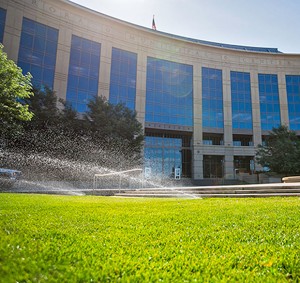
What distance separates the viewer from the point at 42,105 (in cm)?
2266

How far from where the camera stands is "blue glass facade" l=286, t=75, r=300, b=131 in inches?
1626

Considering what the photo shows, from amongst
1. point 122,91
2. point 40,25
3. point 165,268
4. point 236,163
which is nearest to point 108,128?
point 122,91

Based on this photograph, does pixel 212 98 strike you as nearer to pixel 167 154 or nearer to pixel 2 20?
pixel 167 154

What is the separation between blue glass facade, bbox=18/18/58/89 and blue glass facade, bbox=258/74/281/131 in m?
34.8

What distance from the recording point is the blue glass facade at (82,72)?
31547 mm

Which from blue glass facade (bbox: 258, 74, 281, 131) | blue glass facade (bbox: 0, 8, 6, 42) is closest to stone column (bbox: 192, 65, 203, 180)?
blue glass facade (bbox: 258, 74, 281, 131)

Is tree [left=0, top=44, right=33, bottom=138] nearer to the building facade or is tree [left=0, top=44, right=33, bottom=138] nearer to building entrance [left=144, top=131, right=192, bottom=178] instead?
the building facade

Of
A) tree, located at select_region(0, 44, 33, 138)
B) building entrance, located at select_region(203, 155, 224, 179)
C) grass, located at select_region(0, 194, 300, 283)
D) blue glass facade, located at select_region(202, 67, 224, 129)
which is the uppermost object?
blue glass facade, located at select_region(202, 67, 224, 129)

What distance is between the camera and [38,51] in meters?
29.6

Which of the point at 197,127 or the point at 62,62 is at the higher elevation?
the point at 62,62

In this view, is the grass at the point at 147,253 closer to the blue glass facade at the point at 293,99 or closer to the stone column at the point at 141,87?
the stone column at the point at 141,87

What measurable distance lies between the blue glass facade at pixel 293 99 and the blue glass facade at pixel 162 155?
69.5 ft

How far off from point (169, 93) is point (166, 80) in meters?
2.25

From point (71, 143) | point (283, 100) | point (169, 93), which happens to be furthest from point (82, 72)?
point (283, 100)
